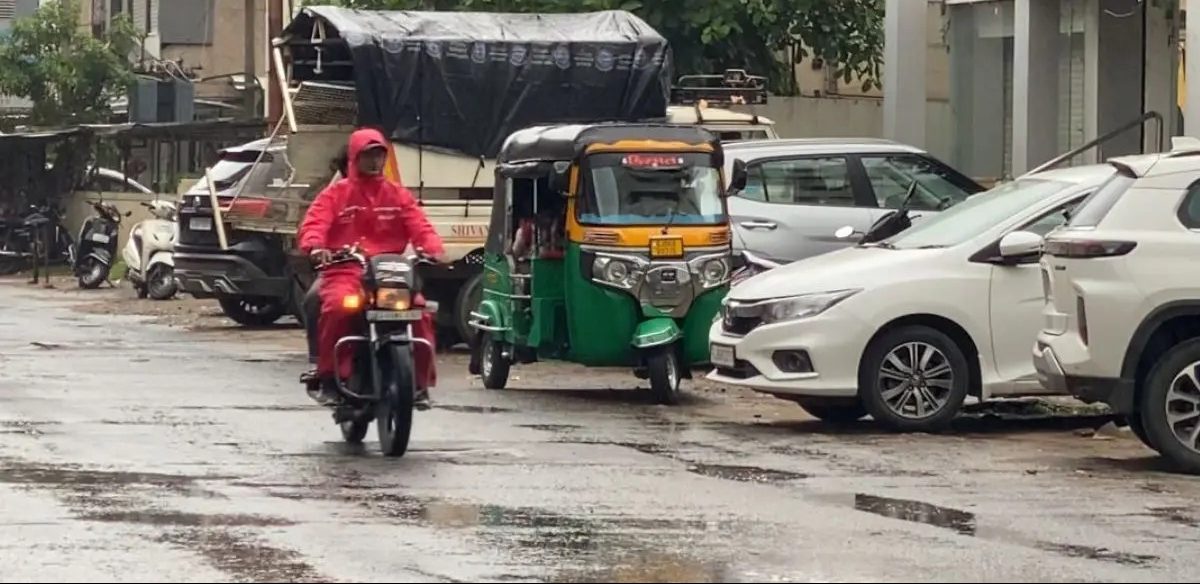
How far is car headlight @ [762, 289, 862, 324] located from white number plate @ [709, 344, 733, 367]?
1.06ft

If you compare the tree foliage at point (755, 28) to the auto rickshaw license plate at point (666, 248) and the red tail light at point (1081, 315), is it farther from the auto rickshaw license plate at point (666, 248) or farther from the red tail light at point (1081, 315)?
the red tail light at point (1081, 315)

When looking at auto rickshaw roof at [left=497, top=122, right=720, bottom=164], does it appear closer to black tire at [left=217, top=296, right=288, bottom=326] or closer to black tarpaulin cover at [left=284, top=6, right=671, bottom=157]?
black tarpaulin cover at [left=284, top=6, right=671, bottom=157]

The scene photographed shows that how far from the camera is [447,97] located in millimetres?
20359

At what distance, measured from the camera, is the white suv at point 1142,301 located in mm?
11406

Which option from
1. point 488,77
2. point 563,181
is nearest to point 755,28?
point 488,77

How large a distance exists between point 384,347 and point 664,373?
11.7ft

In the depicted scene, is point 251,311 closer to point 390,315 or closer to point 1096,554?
point 390,315

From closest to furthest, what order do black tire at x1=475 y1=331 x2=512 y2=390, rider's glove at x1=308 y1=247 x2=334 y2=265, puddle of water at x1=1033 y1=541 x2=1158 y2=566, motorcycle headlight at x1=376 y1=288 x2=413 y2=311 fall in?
puddle of water at x1=1033 y1=541 x2=1158 y2=566 < motorcycle headlight at x1=376 y1=288 x2=413 y2=311 < rider's glove at x1=308 y1=247 x2=334 y2=265 < black tire at x1=475 y1=331 x2=512 y2=390

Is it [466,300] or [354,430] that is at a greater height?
[466,300]

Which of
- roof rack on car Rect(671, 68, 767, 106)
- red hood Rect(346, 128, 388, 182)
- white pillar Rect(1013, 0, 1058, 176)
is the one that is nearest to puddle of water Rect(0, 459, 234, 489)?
red hood Rect(346, 128, 388, 182)

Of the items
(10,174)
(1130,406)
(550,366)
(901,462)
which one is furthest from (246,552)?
(10,174)

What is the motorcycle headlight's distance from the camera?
457 inches

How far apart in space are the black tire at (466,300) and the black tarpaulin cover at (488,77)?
1.67 m

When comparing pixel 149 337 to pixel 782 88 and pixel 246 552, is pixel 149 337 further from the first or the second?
pixel 246 552
